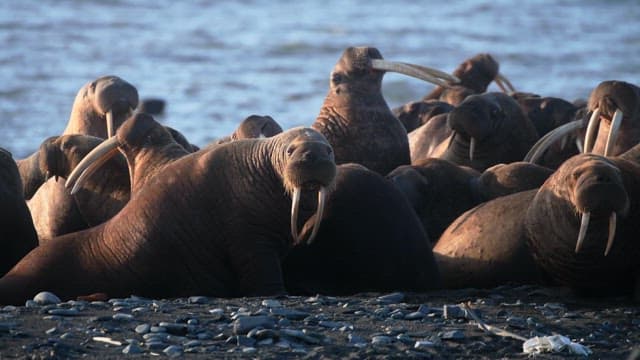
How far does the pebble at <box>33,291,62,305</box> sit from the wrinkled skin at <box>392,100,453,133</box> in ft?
19.9

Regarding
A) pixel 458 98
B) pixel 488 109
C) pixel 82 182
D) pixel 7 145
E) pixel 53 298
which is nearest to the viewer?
pixel 53 298

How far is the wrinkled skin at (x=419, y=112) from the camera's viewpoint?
43.5 feet

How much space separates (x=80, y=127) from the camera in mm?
11711

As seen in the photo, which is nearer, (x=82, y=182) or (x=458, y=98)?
(x=82, y=182)

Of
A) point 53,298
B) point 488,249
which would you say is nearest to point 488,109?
point 488,249

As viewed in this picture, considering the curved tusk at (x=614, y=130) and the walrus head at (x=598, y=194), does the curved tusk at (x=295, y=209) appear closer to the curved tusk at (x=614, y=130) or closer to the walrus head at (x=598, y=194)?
the walrus head at (x=598, y=194)

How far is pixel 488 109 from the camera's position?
11.1 meters

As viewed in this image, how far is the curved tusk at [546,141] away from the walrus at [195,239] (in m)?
2.84

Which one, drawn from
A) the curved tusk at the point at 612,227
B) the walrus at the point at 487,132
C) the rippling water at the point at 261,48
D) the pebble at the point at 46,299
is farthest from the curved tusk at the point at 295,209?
the rippling water at the point at 261,48

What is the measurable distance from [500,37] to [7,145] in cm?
1516

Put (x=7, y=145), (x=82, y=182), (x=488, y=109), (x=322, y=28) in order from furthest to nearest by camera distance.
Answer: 1. (x=322, y=28)
2. (x=7, y=145)
3. (x=488, y=109)
4. (x=82, y=182)

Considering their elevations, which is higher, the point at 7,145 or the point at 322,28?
the point at 322,28

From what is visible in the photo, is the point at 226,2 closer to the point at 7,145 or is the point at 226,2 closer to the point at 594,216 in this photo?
the point at 7,145

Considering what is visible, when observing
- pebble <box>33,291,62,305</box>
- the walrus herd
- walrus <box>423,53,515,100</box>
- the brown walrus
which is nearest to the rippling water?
walrus <box>423,53,515,100</box>
